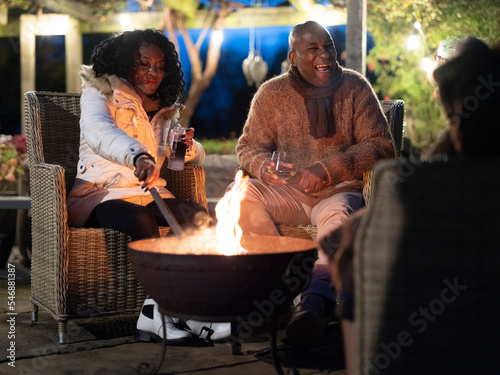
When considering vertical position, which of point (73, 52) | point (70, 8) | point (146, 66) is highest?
point (70, 8)

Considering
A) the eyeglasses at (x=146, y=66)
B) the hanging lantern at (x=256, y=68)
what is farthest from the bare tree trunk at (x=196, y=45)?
the eyeglasses at (x=146, y=66)

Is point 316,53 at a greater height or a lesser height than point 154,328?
greater

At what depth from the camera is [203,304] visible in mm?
2176

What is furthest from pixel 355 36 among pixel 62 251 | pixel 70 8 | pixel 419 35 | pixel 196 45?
pixel 196 45

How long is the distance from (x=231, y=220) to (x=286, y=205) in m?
0.42

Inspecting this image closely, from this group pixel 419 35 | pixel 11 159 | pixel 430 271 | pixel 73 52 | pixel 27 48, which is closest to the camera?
pixel 430 271

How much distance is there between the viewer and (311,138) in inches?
132

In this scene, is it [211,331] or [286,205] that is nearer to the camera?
[211,331]

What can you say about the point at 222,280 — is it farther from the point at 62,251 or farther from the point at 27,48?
the point at 27,48

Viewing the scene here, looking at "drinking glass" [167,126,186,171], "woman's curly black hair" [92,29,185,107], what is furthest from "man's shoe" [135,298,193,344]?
"woman's curly black hair" [92,29,185,107]

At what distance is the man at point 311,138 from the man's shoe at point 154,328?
1.78 ft

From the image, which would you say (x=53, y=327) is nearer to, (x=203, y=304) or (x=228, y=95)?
(x=203, y=304)

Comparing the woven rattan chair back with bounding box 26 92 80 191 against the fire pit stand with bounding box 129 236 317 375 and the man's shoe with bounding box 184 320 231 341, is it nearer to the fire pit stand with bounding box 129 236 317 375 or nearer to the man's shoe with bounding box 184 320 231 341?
the man's shoe with bounding box 184 320 231 341

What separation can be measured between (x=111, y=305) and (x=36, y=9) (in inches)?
320
